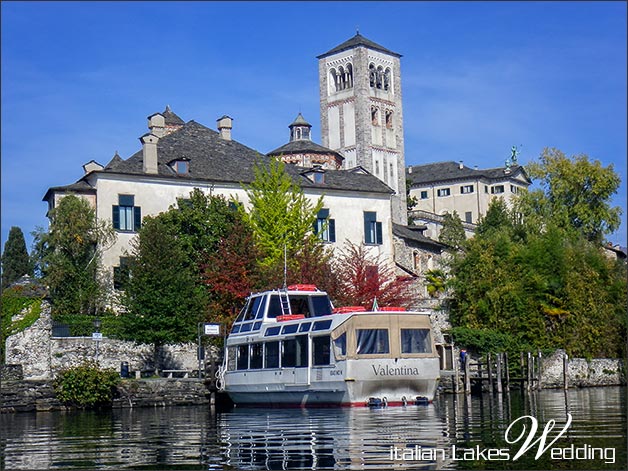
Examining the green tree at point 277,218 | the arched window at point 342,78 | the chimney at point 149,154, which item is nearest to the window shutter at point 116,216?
the chimney at point 149,154

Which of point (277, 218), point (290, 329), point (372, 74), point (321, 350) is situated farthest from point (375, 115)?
point (321, 350)

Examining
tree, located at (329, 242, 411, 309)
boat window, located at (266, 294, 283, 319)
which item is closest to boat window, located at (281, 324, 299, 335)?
boat window, located at (266, 294, 283, 319)

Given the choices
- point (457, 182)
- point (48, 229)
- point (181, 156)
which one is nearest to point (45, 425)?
point (48, 229)

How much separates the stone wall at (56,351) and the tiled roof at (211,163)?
13359mm

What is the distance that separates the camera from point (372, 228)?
66.5 metres

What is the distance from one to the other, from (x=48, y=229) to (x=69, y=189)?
3.04 meters

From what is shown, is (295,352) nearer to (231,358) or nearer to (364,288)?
(231,358)

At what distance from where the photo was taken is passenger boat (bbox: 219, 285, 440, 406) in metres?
32.1

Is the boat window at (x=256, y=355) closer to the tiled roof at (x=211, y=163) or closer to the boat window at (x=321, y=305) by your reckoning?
the boat window at (x=321, y=305)

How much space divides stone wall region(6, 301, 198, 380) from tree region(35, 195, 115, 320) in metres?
5.45

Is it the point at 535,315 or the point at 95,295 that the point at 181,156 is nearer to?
the point at 95,295

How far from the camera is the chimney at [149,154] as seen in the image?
5938cm

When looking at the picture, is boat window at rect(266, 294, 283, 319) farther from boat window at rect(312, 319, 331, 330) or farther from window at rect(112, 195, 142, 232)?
window at rect(112, 195, 142, 232)

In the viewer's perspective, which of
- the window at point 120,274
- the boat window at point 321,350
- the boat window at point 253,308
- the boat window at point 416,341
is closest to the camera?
the boat window at point 416,341
